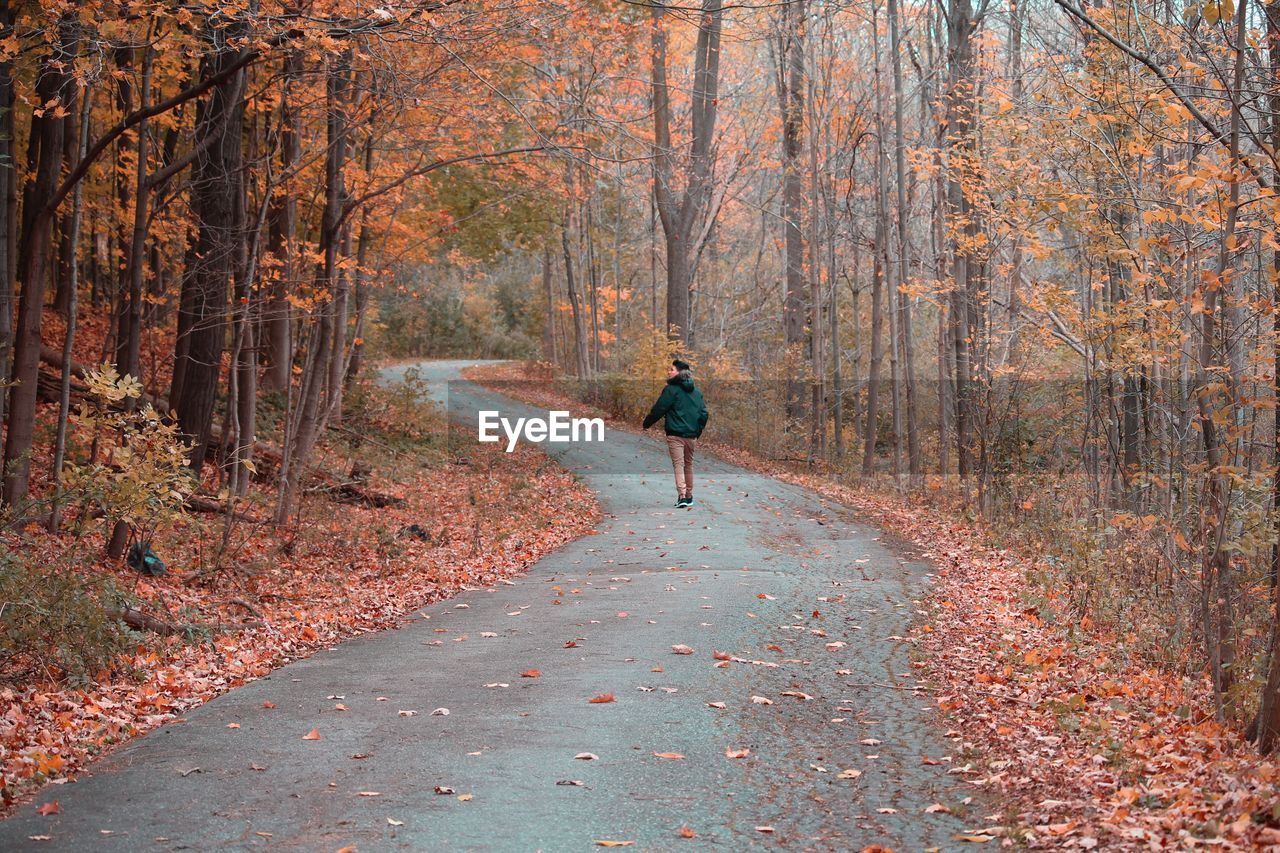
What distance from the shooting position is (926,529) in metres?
17.2

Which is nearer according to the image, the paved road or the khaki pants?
the paved road

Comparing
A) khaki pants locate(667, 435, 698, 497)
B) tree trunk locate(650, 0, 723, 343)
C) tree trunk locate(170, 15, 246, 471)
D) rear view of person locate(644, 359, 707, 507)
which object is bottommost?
khaki pants locate(667, 435, 698, 497)

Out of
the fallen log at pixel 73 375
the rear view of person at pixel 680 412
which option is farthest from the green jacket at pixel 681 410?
the fallen log at pixel 73 375

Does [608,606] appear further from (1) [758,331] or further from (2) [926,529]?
(1) [758,331]

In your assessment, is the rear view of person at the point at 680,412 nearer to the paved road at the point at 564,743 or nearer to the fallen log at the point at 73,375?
the paved road at the point at 564,743

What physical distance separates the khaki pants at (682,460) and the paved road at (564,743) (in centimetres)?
619

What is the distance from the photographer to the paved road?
5.13m

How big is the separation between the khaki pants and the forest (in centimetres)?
443

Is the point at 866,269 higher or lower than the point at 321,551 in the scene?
higher

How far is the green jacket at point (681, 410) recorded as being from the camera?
1744 cm

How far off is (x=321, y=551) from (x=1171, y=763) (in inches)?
408

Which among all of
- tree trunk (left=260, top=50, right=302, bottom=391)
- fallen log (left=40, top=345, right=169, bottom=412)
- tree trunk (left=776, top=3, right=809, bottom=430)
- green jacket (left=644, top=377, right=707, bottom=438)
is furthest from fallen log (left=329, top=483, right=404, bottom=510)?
tree trunk (left=776, top=3, right=809, bottom=430)

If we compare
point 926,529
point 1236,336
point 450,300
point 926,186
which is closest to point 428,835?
point 1236,336

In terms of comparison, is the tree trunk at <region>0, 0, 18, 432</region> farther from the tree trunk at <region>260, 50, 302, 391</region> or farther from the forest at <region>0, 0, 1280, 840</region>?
the tree trunk at <region>260, 50, 302, 391</region>
